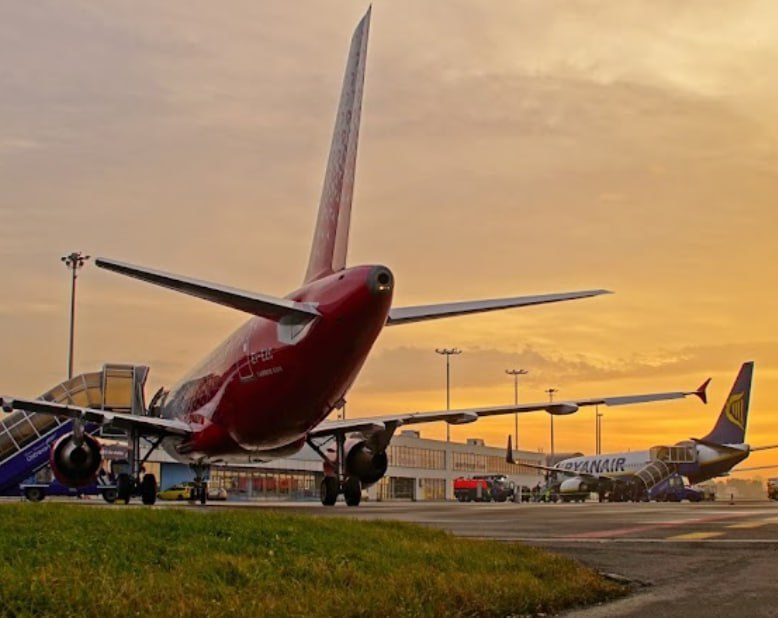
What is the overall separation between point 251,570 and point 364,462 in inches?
946

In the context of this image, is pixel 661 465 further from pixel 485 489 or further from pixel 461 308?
pixel 461 308

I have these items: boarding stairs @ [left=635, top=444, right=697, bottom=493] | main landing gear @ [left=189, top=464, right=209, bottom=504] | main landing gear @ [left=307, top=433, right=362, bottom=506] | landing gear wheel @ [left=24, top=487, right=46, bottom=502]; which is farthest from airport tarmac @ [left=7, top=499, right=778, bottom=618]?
boarding stairs @ [left=635, top=444, right=697, bottom=493]

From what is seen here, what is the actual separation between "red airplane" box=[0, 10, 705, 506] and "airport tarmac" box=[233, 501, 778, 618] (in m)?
4.79

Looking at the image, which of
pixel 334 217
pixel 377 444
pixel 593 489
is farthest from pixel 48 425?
pixel 593 489

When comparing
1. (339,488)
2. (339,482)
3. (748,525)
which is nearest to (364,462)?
(339,482)

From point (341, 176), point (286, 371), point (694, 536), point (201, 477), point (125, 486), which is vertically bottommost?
point (694, 536)

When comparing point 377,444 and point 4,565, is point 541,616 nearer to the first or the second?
point 4,565

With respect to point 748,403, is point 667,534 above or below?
below

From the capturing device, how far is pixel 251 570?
408 inches

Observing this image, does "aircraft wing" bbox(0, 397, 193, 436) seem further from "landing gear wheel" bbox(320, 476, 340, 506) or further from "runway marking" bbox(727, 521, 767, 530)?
"runway marking" bbox(727, 521, 767, 530)

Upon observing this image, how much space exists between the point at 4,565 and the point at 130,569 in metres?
1.15

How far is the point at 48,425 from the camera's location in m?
41.9

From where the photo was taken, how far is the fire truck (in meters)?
95.4

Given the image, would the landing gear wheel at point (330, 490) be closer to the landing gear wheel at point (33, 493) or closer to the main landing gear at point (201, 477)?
the main landing gear at point (201, 477)
